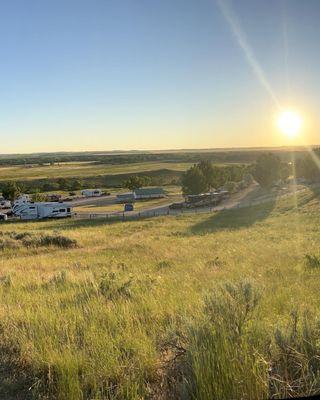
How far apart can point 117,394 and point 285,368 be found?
1.44 meters

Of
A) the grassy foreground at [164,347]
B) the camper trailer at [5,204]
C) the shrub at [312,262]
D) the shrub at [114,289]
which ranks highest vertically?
the grassy foreground at [164,347]

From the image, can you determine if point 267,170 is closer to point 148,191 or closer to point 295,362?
point 148,191

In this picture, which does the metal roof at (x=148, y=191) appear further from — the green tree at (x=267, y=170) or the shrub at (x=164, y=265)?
the shrub at (x=164, y=265)

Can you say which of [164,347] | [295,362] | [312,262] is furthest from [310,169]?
[295,362]

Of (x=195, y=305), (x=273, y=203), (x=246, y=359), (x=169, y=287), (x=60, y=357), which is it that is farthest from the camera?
(x=273, y=203)

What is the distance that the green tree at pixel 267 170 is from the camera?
9262cm

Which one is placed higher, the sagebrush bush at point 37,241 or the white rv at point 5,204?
the sagebrush bush at point 37,241

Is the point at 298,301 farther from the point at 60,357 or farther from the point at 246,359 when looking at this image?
the point at 60,357

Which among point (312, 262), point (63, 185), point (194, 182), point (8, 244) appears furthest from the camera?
point (63, 185)

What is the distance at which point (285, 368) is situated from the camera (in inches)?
149

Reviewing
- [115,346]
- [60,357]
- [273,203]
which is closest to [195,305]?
[115,346]

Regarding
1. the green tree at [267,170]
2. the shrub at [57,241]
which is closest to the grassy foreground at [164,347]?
the shrub at [57,241]

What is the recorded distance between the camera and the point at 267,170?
93.1 meters

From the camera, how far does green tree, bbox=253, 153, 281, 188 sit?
304ft
